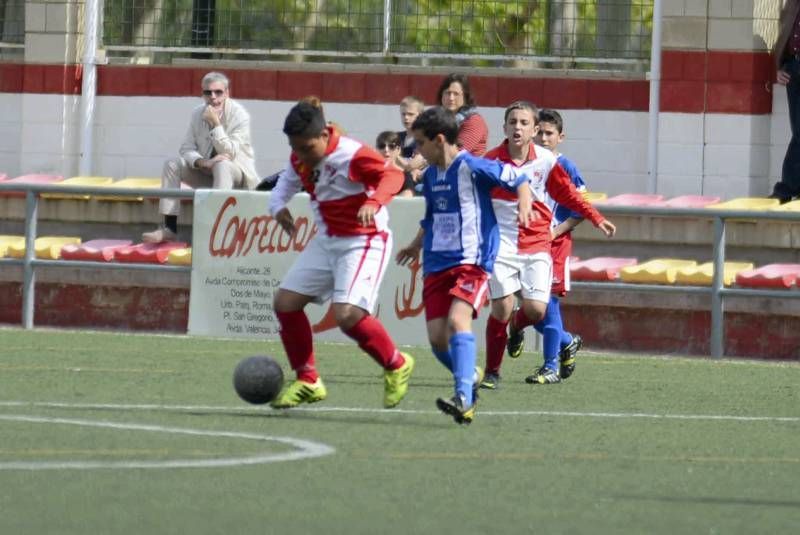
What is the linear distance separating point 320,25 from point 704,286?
5.92 m

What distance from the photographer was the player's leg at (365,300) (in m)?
10.3

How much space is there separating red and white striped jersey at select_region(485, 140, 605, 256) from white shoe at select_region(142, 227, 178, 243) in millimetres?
5595

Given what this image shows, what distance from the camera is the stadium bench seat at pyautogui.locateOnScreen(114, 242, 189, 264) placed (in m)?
17.3

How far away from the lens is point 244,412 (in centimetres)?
1045

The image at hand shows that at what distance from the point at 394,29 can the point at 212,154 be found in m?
3.44

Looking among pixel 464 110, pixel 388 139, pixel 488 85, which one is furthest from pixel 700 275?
pixel 488 85

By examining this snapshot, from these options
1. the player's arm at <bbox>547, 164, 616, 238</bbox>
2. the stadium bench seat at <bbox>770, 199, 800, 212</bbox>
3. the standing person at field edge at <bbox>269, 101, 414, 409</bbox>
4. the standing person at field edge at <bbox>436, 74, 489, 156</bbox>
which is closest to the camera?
the standing person at field edge at <bbox>269, 101, 414, 409</bbox>

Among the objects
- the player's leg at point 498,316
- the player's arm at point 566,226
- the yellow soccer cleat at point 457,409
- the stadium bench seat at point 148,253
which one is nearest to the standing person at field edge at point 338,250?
the yellow soccer cleat at point 457,409

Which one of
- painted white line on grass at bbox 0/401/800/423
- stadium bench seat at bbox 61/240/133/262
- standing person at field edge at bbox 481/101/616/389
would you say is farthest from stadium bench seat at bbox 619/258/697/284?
painted white line on grass at bbox 0/401/800/423

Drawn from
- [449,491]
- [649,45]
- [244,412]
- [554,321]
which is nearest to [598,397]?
[554,321]

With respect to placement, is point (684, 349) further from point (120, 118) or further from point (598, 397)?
point (120, 118)

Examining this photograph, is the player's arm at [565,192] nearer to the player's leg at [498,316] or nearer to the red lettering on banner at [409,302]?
the player's leg at [498,316]

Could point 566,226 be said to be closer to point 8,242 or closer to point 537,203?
point 537,203

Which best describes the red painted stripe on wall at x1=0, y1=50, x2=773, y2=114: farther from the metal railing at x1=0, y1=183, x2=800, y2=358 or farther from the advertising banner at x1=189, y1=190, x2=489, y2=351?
the advertising banner at x1=189, y1=190, x2=489, y2=351
